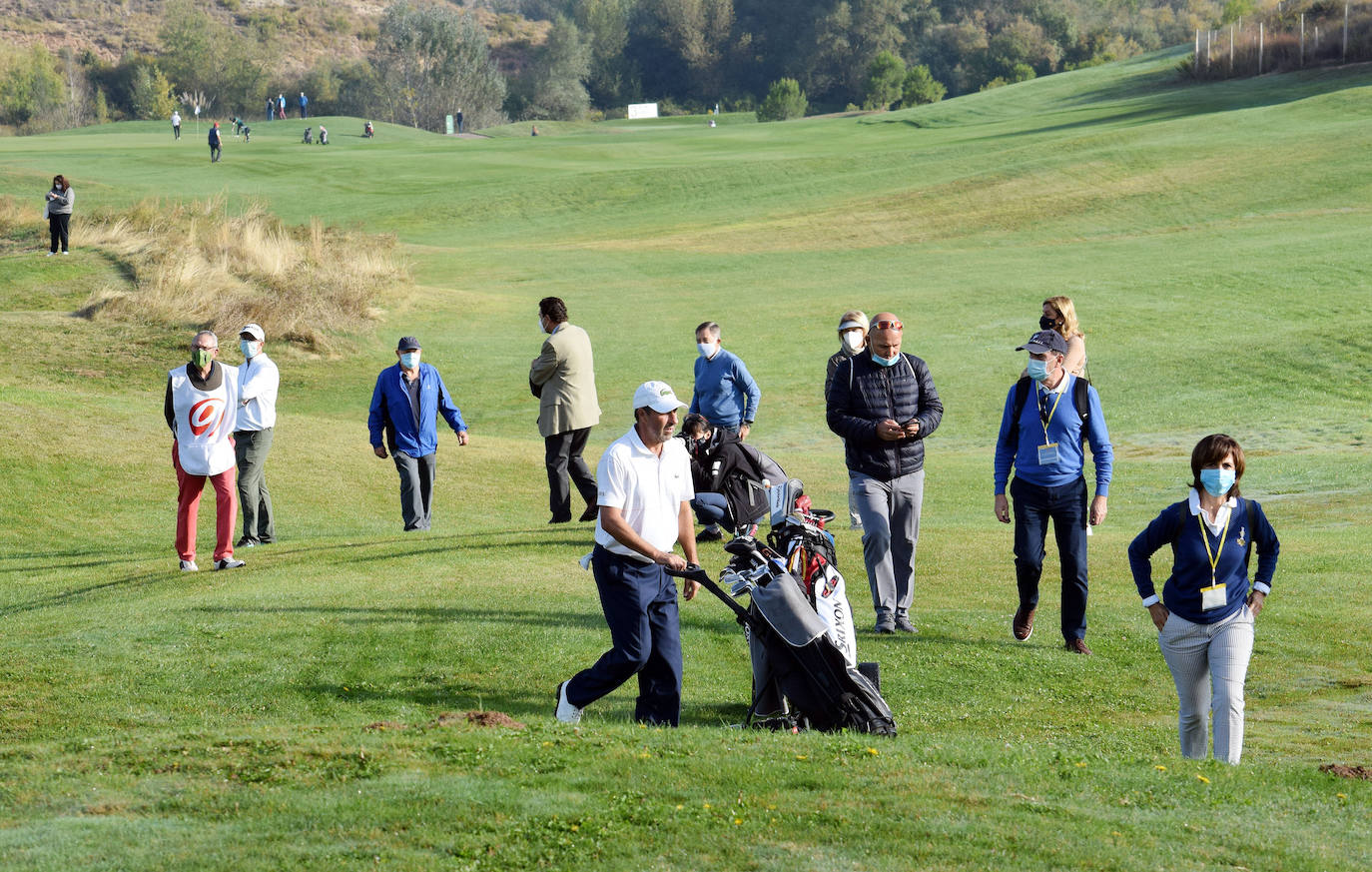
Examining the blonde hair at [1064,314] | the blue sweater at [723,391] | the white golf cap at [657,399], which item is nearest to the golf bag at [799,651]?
the white golf cap at [657,399]

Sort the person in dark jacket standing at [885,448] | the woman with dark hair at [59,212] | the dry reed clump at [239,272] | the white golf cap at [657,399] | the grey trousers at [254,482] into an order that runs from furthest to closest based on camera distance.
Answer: the woman with dark hair at [59,212] < the dry reed clump at [239,272] < the grey trousers at [254,482] < the person in dark jacket standing at [885,448] < the white golf cap at [657,399]

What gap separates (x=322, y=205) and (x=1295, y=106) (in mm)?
39287

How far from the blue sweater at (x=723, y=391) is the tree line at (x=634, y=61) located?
3969 inches

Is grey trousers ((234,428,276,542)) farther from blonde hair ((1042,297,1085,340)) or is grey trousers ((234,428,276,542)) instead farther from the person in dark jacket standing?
blonde hair ((1042,297,1085,340))

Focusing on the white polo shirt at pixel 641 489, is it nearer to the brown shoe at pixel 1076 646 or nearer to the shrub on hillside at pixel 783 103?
the brown shoe at pixel 1076 646

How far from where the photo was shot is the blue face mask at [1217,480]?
7016mm

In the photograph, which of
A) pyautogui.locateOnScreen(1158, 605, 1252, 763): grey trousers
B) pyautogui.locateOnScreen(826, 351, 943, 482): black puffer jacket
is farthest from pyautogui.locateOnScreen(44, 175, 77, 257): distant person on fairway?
pyautogui.locateOnScreen(1158, 605, 1252, 763): grey trousers

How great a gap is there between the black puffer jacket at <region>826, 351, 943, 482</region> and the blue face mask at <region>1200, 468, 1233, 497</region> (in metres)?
3.20

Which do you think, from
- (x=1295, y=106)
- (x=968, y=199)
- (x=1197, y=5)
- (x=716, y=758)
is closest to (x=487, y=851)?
(x=716, y=758)

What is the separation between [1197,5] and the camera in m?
136

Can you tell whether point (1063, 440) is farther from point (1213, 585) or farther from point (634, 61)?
point (634, 61)

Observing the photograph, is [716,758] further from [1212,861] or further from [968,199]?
[968,199]

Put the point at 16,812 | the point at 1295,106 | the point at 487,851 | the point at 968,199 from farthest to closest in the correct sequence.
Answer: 1. the point at 1295,106
2. the point at 968,199
3. the point at 16,812
4. the point at 487,851

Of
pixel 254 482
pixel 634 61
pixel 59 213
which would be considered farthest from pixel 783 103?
pixel 254 482
